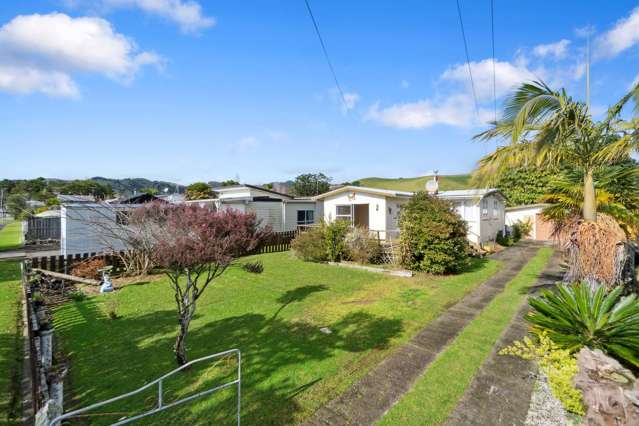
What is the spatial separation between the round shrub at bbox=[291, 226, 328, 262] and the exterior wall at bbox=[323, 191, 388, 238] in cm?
245

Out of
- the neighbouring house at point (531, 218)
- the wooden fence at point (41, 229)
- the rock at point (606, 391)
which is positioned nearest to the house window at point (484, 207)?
the neighbouring house at point (531, 218)

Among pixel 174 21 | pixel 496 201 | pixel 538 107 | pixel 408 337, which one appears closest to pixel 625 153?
pixel 538 107

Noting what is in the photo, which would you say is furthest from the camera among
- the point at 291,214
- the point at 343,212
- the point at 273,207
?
the point at 291,214

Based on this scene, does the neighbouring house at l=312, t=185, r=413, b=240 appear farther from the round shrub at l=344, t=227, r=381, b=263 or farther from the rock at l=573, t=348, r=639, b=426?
the rock at l=573, t=348, r=639, b=426

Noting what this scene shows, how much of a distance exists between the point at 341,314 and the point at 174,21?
378 inches

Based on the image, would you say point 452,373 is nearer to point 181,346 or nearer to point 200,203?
point 181,346

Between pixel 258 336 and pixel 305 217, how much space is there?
16.6 meters

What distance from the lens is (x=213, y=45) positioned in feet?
34.1

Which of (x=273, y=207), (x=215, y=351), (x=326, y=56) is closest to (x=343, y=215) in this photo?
(x=273, y=207)

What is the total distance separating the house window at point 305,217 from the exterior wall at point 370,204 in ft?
12.2

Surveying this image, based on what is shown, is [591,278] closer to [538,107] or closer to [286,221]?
[538,107]

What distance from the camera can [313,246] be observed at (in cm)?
1421

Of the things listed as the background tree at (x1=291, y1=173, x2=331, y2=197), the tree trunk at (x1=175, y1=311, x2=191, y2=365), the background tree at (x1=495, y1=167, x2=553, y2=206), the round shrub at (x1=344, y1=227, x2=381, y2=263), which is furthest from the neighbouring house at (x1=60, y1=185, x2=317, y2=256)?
the background tree at (x1=495, y1=167, x2=553, y2=206)

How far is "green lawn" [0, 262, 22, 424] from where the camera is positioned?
3868 millimetres
